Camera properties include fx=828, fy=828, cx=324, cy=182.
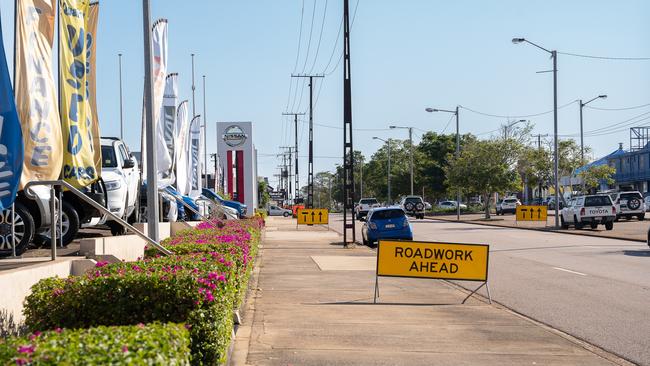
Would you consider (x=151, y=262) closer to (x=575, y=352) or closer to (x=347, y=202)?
(x=575, y=352)

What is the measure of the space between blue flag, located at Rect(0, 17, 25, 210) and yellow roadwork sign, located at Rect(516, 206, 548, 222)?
38.3 m

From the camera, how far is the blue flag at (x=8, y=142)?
28.7 feet

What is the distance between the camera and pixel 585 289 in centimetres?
1564

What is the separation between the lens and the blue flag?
8742 mm

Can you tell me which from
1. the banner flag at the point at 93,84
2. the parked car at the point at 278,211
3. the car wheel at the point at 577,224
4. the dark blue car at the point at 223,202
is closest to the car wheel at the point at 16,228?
the banner flag at the point at 93,84

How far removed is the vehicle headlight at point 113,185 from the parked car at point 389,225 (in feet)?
44.8

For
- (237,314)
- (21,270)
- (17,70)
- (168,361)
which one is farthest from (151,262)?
(168,361)

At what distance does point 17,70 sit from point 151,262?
3.57 metres

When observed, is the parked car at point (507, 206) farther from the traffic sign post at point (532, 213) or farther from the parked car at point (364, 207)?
the traffic sign post at point (532, 213)

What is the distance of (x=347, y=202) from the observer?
32594mm

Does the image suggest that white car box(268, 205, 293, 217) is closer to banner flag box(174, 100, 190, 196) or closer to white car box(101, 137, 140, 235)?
banner flag box(174, 100, 190, 196)

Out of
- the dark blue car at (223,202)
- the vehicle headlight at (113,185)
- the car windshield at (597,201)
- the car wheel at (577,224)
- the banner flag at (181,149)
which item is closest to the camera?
the vehicle headlight at (113,185)

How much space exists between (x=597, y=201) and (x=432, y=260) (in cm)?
2791

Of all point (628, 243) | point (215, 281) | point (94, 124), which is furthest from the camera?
point (628, 243)
